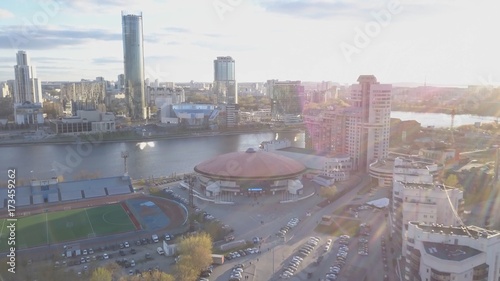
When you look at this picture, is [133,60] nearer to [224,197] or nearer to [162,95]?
[162,95]

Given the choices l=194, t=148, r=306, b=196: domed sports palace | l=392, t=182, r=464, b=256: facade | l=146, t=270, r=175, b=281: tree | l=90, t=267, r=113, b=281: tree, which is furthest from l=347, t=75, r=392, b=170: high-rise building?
l=90, t=267, r=113, b=281: tree

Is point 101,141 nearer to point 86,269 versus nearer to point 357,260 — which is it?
point 86,269

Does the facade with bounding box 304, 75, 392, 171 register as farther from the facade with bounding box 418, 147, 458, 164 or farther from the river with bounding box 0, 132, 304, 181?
the river with bounding box 0, 132, 304, 181

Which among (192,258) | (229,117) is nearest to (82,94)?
(229,117)

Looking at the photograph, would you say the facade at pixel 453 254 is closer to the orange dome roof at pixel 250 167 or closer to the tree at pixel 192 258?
the tree at pixel 192 258

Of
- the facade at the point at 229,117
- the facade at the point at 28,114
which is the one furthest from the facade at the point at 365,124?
the facade at the point at 28,114
